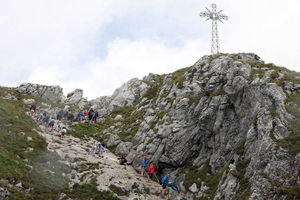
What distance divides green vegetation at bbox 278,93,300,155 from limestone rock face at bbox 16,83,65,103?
220ft

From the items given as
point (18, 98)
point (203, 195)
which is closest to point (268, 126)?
point (203, 195)

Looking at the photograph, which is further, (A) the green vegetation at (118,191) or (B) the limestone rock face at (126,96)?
(B) the limestone rock face at (126,96)

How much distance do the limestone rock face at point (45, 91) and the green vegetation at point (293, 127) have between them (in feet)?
220

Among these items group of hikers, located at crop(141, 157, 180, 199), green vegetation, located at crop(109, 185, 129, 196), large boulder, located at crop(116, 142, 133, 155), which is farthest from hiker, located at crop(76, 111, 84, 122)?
green vegetation, located at crop(109, 185, 129, 196)

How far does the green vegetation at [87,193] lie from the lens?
103ft

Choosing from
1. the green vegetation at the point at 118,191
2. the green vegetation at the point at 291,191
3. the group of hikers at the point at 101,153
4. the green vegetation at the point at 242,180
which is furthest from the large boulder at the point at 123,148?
the green vegetation at the point at 291,191

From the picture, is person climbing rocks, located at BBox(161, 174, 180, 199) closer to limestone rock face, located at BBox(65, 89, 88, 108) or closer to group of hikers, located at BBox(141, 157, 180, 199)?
group of hikers, located at BBox(141, 157, 180, 199)

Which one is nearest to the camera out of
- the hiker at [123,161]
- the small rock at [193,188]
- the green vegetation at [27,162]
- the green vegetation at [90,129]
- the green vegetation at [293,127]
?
the green vegetation at [293,127]

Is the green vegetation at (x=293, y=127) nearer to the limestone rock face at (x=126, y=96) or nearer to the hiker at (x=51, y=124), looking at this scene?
the hiker at (x=51, y=124)

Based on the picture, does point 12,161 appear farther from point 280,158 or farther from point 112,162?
point 280,158

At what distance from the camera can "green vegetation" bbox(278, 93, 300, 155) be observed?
28406 millimetres

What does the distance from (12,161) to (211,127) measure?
2154 centimetres

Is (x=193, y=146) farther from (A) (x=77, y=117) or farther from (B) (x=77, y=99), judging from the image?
(B) (x=77, y=99)

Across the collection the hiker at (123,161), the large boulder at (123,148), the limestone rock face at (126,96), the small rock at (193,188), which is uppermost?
the limestone rock face at (126,96)
